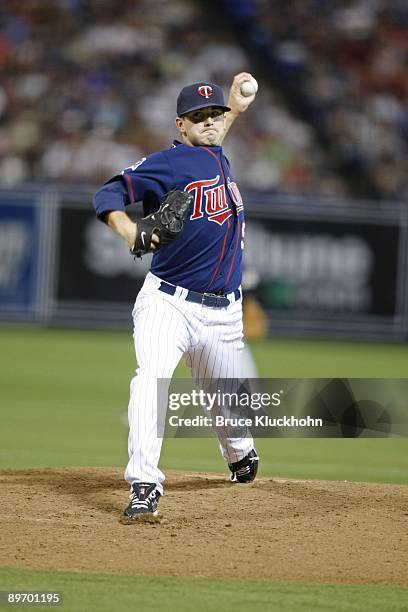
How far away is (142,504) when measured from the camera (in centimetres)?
500

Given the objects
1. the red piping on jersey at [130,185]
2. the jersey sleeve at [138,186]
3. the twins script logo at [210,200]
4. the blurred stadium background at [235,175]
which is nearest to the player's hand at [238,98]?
the twins script logo at [210,200]

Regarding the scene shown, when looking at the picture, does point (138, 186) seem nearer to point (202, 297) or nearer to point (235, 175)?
point (202, 297)

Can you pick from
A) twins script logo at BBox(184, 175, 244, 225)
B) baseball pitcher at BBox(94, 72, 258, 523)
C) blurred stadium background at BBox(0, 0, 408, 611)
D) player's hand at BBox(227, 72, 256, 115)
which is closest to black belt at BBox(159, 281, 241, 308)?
baseball pitcher at BBox(94, 72, 258, 523)

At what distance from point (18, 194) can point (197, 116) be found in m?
11.1

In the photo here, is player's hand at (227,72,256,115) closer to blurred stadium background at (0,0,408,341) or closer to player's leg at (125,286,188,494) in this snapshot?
player's leg at (125,286,188,494)

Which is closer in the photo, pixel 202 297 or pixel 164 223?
pixel 164 223

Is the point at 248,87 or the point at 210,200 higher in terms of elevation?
the point at 248,87

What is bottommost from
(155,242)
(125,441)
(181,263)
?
(125,441)

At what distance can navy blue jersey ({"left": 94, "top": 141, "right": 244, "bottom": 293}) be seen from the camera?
5.19 meters

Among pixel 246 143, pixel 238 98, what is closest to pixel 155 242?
pixel 238 98

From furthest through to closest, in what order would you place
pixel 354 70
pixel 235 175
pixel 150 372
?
pixel 354 70 → pixel 235 175 → pixel 150 372

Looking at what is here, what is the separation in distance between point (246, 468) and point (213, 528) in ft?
3.48

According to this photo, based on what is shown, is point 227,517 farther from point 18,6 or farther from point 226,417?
point 18,6

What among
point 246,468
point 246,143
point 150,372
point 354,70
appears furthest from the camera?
point 354,70
